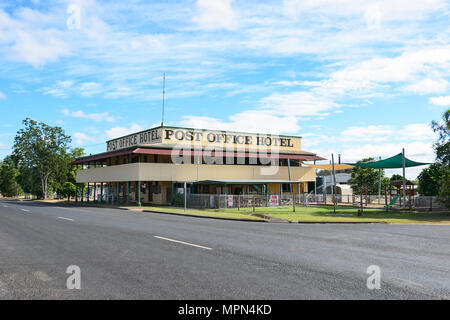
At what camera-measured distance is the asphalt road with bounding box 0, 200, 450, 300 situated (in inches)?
235

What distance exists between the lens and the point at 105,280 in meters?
6.65

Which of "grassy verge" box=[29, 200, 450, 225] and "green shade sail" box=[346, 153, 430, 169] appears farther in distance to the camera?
"green shade sail" box=[346, 153, 430, 169]

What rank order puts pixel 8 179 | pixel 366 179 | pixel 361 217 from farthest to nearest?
1. pixel 8 179
2. pixel 366 179
3. pixel 361 217

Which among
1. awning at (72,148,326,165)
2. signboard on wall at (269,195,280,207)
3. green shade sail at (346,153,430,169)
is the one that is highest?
awning at (72,148,326,165)

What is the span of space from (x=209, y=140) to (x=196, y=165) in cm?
753

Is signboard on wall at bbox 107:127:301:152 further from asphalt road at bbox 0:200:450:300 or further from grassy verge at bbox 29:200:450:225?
asphalt road at bbox 0:200:450:300

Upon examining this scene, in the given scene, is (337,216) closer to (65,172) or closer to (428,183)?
(428,183)

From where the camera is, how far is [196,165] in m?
42.9

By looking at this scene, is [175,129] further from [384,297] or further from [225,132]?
[384,297]

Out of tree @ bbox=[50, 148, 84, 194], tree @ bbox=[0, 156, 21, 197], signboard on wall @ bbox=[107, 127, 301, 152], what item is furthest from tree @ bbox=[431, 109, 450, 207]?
tree @ bbox=[0, 156, 21, 197]

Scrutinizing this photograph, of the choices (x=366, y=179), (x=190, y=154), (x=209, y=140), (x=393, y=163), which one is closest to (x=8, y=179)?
(x=209, y=140)

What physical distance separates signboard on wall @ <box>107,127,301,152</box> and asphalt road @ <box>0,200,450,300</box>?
3186 cm

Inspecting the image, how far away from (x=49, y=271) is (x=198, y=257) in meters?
3.06
